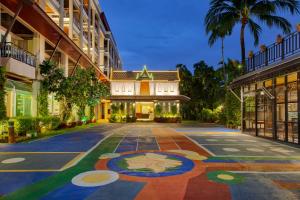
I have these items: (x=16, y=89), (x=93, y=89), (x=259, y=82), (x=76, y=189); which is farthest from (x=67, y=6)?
(x=76, y=189)

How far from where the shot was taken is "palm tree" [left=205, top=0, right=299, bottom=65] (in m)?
20.6

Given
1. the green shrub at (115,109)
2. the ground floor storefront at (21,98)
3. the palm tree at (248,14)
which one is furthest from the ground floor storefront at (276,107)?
the green shrub at (115,109)

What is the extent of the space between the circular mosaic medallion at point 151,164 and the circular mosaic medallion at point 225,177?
0.86 meters

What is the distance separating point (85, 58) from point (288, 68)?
2145 centimetres

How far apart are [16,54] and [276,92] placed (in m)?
16.4

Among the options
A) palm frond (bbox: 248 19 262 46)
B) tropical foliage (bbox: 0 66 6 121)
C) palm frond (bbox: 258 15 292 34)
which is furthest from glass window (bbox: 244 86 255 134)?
tropical foliage (bbox: 0 66 6 121)

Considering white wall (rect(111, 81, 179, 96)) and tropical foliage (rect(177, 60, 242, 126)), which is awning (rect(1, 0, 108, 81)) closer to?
white wall (rect(111, 81, 179, 96))

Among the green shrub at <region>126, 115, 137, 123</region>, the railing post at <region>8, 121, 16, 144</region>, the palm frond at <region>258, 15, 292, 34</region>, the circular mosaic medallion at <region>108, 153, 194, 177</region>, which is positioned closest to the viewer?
the circular mosaic medallion at <region>108, 153, 194, 177</region>

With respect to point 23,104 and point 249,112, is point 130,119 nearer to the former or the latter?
point 23,104

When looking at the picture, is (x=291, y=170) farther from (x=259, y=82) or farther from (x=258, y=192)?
(x=259, y=82)

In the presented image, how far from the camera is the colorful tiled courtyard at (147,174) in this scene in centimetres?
559

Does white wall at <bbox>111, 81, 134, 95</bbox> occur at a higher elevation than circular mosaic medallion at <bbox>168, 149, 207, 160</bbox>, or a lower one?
higher

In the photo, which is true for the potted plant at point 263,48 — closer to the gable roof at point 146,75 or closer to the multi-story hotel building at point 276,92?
the multi-story hotel building at point 276,92

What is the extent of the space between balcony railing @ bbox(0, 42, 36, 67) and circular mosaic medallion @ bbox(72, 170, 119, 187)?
11329 millimetres
